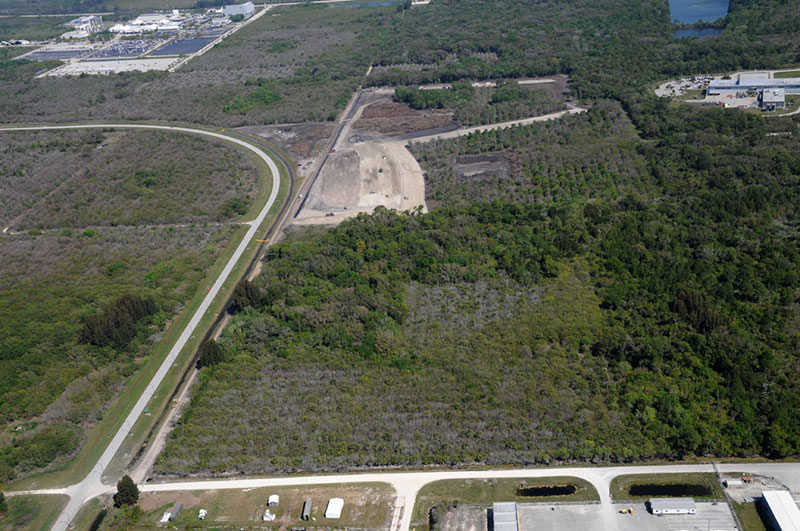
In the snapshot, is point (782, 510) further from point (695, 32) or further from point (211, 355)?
point (695, 32)

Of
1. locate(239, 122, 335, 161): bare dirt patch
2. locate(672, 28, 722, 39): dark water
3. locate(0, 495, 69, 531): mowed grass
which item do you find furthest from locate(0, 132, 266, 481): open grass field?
locate(672, 28, 722, 39): dark water

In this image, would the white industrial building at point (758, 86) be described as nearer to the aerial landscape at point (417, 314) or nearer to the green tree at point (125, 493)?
the aerial landscape at point (417, 314)

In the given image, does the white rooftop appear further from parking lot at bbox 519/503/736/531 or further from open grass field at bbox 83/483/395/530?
open grass field at bbox 83/483/395/530

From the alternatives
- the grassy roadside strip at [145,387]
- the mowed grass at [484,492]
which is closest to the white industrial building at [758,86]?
the mowed grass at [484,492]

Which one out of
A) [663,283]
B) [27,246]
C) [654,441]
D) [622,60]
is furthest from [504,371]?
[622,60]

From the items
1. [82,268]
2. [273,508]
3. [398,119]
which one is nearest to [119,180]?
[82,268]

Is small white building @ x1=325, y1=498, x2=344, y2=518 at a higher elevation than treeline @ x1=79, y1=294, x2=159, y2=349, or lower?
lower
